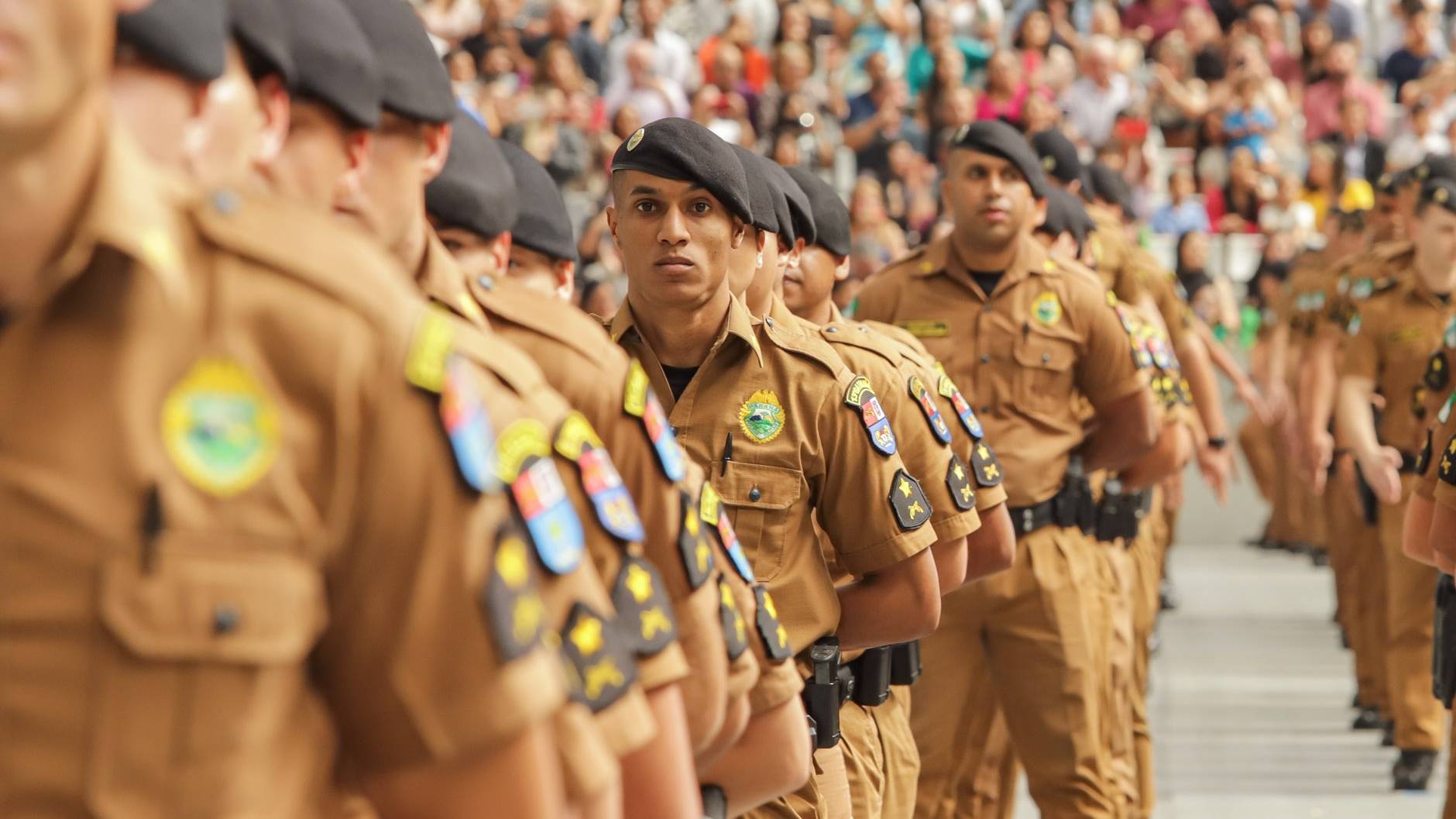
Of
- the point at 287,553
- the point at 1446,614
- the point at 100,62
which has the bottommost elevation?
the point at 1446,614

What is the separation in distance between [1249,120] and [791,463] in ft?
45.3

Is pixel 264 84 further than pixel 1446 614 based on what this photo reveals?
No

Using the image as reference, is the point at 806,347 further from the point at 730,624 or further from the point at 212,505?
the point at 212,505

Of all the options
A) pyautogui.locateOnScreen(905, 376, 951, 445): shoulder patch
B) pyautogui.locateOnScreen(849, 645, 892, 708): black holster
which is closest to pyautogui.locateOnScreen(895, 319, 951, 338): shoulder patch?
pyautogui.locateOnScreen(905, 376, 951, 445): shoulder patch

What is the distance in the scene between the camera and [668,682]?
234 cm

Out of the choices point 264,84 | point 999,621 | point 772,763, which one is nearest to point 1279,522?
point 999,621

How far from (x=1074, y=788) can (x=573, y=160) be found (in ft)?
25.5

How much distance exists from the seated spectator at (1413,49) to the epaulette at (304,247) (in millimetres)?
18026

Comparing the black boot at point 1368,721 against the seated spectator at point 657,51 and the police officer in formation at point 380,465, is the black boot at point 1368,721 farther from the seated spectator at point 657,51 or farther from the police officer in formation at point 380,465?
the seated spectator at point 657,51

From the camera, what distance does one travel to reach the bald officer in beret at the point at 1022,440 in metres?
6.88

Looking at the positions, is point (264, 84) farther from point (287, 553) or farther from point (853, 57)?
point (853, 57)

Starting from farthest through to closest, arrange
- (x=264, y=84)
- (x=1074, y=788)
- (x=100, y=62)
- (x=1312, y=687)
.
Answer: (x=1312, y=687), (x=1074, y=788), (x=264, y=84), (x=100, y=62)

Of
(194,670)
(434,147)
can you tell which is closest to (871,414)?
(434,147)

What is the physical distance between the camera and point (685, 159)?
13.8 ft
